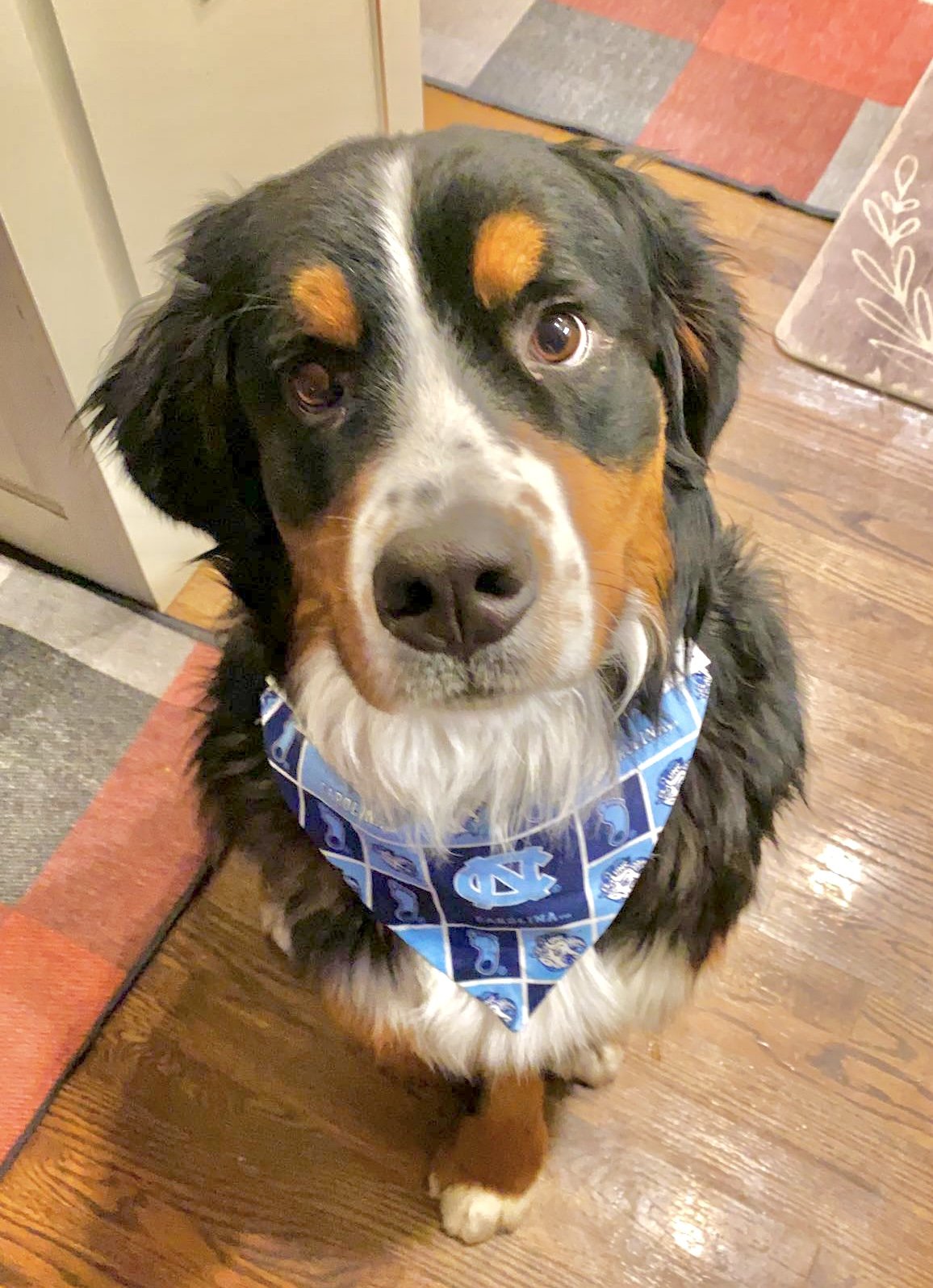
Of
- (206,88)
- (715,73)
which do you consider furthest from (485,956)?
(715,73)

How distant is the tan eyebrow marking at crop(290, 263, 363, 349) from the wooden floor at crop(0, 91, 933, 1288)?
1103 mm

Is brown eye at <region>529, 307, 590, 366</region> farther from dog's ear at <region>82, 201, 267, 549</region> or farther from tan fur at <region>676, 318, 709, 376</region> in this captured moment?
dog's ear at <region>82, 201, 267, 549</region>

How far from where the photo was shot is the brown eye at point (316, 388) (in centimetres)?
101

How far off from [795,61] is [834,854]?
6.90 ft

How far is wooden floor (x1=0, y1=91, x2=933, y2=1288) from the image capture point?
59.7 inches

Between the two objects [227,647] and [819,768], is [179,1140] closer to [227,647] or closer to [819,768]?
[227,647]

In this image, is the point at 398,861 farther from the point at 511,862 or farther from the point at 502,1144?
the point at 502,1144

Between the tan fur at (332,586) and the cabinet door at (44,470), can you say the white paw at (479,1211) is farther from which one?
the cabinet door at (44,470)

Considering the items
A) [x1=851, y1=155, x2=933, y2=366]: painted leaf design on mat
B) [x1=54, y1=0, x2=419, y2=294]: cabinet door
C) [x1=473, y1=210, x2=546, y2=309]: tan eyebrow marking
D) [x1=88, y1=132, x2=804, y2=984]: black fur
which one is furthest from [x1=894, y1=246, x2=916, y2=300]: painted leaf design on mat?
[x1=473, y1=210, x2=546, y2=309]: tan eyebrow marking

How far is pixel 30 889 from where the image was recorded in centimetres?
183

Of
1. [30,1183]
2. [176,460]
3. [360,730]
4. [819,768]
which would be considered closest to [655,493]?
[360,730]

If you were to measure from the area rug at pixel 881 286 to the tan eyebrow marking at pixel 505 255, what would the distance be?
152cm

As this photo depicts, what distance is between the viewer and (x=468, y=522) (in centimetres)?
86

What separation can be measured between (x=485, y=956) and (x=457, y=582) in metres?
0.55
